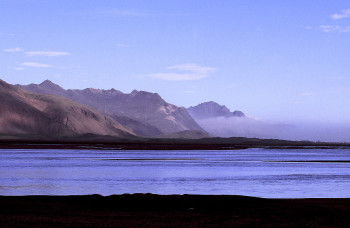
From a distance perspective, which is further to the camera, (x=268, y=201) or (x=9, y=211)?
(x=268, y=201)

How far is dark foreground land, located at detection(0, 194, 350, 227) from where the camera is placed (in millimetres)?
20922

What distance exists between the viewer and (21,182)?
41.7 metres

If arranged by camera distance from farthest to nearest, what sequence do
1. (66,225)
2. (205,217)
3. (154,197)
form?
(154,197), (205,217), (66,225)

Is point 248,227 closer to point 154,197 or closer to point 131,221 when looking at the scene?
point 131,221

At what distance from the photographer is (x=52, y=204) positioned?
86.9 feet

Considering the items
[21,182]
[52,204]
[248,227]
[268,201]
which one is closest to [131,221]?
[248,227]

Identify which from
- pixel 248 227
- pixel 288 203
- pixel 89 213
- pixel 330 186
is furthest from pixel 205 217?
pixel 330 186

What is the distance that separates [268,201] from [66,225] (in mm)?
11353

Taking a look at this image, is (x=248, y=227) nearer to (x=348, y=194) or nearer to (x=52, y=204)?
(x=52, y=204)

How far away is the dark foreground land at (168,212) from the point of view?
20.9 metres

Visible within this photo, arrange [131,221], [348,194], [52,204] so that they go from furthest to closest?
[348,194] → [52,204] → [131,221]

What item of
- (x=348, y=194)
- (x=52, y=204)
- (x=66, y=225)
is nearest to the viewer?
(x=66, y=225)

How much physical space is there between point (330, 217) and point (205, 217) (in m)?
→ 4.85

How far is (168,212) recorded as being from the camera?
2420 cm
